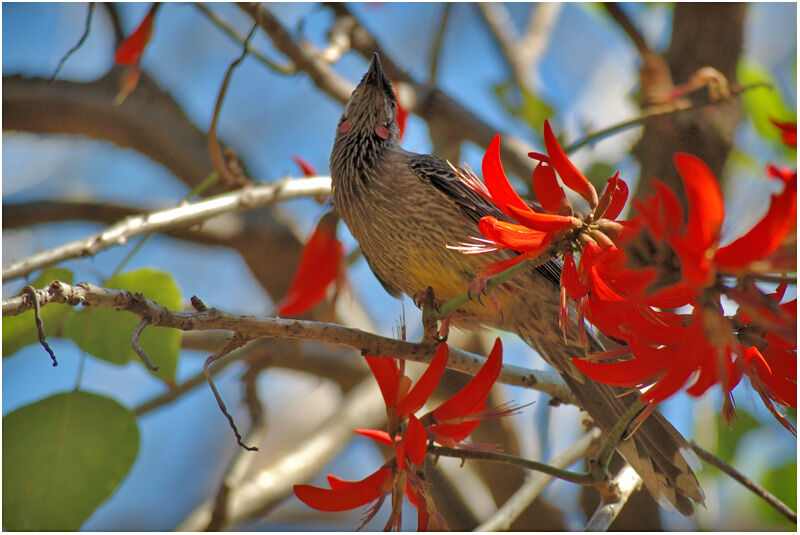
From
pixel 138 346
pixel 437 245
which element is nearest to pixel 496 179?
pixel 138 346

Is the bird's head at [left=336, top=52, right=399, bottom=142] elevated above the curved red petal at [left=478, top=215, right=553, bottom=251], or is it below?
above

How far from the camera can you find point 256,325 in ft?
3.96

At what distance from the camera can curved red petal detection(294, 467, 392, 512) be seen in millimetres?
1201

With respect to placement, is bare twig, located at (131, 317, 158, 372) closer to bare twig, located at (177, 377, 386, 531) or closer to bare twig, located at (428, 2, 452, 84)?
bare twig, located at (177, 377, 386, 531)

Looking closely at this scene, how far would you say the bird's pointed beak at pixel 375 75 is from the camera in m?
2.38

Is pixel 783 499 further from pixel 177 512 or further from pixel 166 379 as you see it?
pixel 177 512

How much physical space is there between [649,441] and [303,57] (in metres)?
1.60

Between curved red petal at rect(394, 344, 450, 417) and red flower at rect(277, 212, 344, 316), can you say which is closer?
curved red petal at rect(394, 344, 450, 417)

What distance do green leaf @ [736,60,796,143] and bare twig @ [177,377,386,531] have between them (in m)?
1.72

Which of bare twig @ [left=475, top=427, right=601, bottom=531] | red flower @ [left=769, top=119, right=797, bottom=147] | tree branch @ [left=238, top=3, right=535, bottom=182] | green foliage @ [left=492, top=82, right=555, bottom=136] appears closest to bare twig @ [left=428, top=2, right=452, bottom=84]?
tree branch @ [left=238, top=3, right=535, bottom=182]

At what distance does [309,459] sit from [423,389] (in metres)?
1.80

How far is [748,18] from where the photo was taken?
3086 millimetres

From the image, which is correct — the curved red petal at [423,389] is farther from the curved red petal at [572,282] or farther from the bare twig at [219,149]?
the bare twig at [219,149]

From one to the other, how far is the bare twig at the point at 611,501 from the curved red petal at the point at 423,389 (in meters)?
0.48
